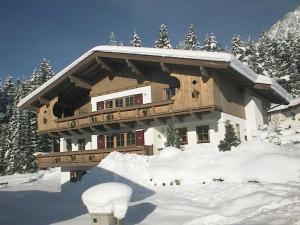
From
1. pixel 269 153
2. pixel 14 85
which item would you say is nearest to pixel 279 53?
pixel 269 153

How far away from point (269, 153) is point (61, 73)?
53.5 feet

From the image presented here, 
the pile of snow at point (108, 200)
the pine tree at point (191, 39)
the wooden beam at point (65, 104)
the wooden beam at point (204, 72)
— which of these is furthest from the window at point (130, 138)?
the pine tree at point (191, 39)

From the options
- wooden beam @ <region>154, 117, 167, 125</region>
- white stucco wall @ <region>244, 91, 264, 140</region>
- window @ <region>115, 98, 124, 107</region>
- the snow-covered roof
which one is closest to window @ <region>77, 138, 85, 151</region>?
window @ <region>115, 98, 124, 107</region>

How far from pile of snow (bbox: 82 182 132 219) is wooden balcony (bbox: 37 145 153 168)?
14.3 meters

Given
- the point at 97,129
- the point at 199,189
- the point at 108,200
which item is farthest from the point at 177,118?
the point at 108,200

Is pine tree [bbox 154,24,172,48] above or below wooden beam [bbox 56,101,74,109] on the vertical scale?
above

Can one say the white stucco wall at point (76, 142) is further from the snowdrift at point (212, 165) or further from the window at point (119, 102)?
the snowdrift at point (212, 165)

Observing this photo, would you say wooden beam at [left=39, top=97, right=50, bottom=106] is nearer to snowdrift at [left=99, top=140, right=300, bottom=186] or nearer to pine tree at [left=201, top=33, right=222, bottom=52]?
snowdrift at [left=99, top=140, right=300, bottom=186]

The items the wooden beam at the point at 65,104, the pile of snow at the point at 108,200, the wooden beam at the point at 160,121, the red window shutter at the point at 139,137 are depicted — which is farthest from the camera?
the wooden beam at the point at 65,104

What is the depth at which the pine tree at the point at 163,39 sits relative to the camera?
63312 millimetres

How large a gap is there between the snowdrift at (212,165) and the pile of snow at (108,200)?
8.71 m

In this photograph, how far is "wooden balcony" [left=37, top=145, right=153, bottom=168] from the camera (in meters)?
24.9

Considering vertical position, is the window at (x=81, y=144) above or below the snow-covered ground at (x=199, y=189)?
above

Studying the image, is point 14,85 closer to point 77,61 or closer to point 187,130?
point 77,61
